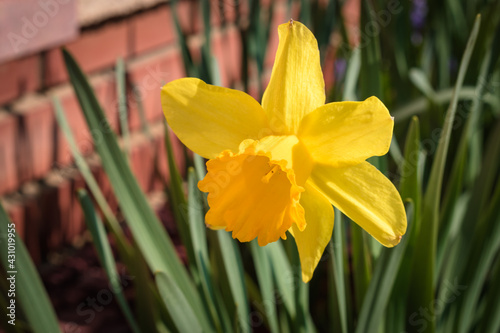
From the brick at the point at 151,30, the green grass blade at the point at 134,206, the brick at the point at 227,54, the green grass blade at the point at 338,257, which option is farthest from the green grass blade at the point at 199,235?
the brick at the point at 227,54

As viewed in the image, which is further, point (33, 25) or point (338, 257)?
point (33, 25)

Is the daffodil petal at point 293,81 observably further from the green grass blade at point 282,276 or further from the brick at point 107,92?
the brick at point 107,92

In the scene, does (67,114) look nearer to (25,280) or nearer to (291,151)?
(25,280)

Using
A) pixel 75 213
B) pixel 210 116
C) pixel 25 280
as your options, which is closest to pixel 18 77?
pixel 75 213

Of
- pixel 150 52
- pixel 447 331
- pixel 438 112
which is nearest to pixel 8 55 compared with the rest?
pixel 150 52

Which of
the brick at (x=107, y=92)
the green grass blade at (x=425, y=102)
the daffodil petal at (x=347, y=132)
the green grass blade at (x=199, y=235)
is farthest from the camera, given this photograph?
the brick at (x=107, y=92)

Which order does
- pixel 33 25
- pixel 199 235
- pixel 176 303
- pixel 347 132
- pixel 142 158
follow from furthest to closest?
1. pixel 142 158
2. pixel 33 25
3. pixel 199 235
4. pixel 176 303
5. pixel 347 132

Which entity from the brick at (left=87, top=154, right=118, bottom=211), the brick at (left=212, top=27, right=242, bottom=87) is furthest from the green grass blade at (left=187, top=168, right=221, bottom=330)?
the brick at (left=212, top=27, right=242, bottom=87)
